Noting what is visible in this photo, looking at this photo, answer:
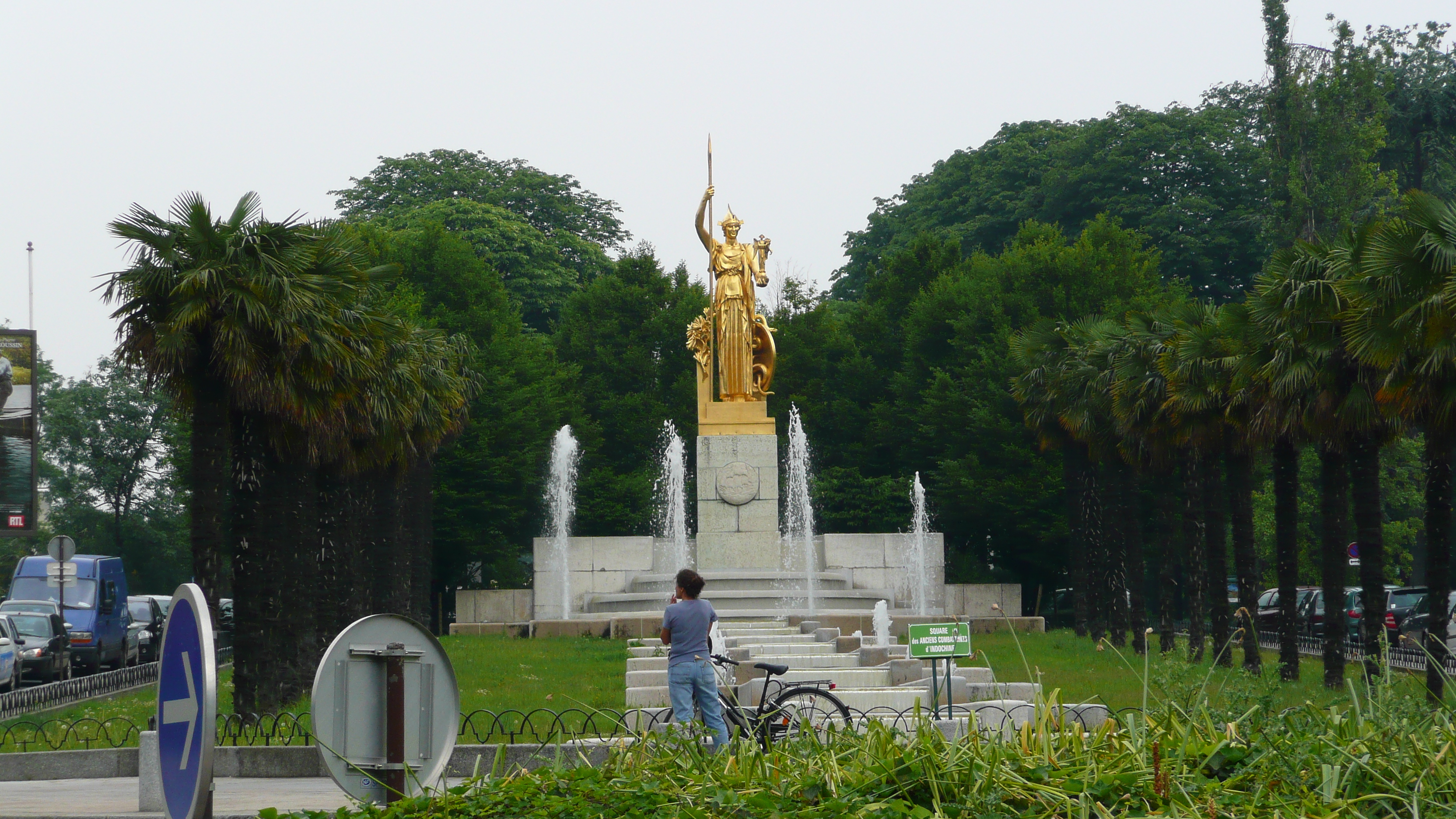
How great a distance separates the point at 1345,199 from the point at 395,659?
44419 millimetres

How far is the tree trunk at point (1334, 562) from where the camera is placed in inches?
857

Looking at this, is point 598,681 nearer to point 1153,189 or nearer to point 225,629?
point 225,629

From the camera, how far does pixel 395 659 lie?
18.3 ft

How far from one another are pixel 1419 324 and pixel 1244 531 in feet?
26.5

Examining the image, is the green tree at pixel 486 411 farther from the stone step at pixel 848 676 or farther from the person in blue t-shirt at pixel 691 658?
the person in blue t-shirt at pixel 691 658

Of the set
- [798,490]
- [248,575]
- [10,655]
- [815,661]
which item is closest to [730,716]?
[815,661]

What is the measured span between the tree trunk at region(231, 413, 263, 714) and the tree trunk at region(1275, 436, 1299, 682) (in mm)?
14509

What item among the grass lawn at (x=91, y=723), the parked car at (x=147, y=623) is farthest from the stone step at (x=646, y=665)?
the parked car at (x=147, y=623)

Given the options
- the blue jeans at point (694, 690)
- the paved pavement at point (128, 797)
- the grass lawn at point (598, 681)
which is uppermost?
the blue jeans at point (694, 690)

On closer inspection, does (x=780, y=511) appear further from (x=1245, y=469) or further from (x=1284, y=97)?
(x=1245, y=469)

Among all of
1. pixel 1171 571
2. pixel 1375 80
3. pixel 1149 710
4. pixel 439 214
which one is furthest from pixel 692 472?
pixel 1149 710

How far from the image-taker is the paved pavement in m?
11.0

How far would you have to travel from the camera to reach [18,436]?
1944cm

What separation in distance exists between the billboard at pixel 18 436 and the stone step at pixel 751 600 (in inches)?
623
